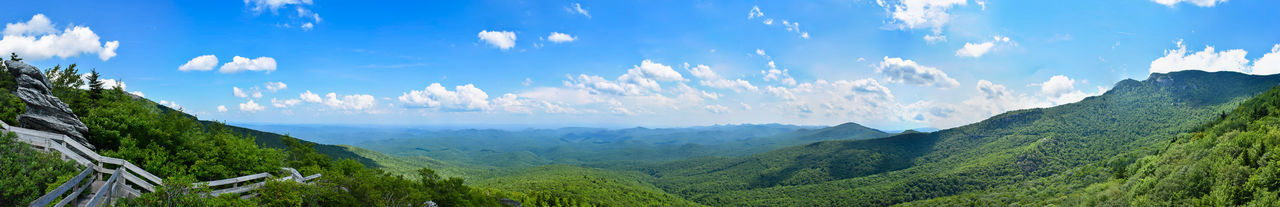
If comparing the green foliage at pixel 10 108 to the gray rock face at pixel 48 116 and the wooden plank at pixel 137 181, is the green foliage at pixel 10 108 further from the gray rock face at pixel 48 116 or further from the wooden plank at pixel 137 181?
the wooden plank at pixel 137 181

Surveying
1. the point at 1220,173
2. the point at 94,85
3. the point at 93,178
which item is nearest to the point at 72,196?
the point at 93,178

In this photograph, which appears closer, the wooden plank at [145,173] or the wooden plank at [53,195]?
the wooden plank at [53,195]

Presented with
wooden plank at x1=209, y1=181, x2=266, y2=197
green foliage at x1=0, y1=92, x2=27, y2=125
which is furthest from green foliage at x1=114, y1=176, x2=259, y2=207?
green foliage at x1=0, y1=92, x2=27, y2=125

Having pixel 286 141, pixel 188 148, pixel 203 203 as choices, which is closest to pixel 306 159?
pixel 286 141

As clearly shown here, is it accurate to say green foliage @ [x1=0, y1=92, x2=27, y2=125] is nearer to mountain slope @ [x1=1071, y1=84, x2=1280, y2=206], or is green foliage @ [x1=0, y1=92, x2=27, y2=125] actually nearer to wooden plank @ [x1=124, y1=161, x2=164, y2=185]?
wooden plank @ [x1=124, y1=161, x2=164, y2=185]

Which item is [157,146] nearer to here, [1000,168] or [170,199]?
[170,199]

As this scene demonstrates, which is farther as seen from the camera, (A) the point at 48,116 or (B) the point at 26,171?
(A) the point at 48,116

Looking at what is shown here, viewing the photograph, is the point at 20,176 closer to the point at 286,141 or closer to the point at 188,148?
the point at 188,148

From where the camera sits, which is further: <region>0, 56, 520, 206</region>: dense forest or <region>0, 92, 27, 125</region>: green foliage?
<region>0, 92, 27, 125</region>: green foliage

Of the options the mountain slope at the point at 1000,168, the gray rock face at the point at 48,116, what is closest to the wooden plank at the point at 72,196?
the gray rock face at the point at 48,116
